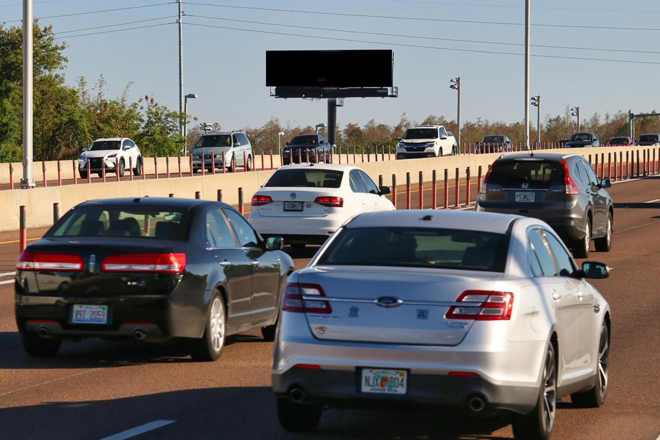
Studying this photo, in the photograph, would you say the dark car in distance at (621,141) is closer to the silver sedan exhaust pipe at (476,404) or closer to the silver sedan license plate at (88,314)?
the silver sedan license plate at (88,314)

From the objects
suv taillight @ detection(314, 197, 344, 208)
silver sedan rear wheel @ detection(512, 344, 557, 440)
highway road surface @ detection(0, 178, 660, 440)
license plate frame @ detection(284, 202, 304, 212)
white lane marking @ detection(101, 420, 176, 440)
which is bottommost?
highway road surface @ detection(0, 178, 660, 440)

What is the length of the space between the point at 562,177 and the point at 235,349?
37.0 feet

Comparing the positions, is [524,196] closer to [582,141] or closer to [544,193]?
[544,193]

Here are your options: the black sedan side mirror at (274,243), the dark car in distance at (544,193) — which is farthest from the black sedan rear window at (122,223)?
the dark car in distance at (544,193)

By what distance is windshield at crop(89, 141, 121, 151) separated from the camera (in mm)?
53781

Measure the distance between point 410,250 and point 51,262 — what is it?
402cm

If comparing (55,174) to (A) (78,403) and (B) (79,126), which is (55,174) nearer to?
(B) (79,126)

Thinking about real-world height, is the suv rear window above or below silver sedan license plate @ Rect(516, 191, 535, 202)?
above

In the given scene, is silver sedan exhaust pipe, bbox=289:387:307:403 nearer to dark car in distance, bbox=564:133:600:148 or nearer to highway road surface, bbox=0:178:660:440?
highway road surface, bbox=0:178:660:440

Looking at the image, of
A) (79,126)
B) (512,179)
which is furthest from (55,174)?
(512,179)

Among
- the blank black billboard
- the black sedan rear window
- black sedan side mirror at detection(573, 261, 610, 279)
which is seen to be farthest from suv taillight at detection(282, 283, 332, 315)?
the blank black billboard

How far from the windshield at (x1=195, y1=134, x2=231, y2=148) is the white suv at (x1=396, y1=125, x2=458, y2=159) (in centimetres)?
1506

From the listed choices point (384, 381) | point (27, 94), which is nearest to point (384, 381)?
point (384, 381)

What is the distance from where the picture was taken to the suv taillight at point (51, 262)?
37.0 feet
